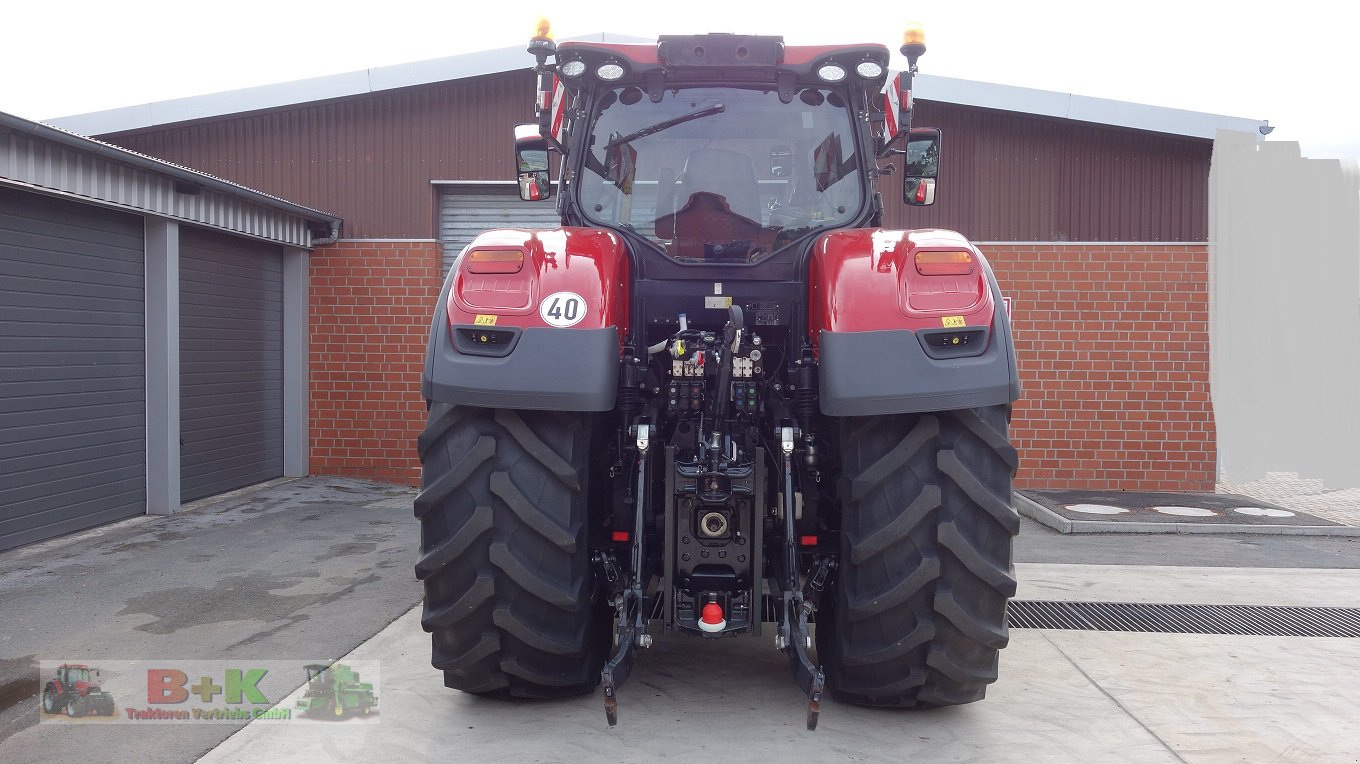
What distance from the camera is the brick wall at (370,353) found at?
10.6 meters

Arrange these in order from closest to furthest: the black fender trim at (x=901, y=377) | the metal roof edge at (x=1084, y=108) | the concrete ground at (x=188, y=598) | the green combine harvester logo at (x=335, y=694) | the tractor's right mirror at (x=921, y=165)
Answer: the black fender trim at (x=901, y=377) → the concrete ground at (x=188, y=598) → the green combine harvester logo at (x=335, y=694) → the tractor's right mirror at (x=921, y=165) → the metal roof edge at (x=1084, y=108)

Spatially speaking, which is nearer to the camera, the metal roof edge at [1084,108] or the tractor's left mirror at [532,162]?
the tractor's left mirror at [532,162]

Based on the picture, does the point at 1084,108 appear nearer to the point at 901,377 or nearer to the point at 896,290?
the point at 896,290

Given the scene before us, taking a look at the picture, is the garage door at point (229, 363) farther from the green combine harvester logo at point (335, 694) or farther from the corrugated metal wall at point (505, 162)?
the green combine harvester logo at point (335, 694)

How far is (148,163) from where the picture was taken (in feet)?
25.3

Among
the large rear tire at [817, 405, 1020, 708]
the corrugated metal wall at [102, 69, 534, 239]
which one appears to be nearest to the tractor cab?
the large rear tire at [817, 405, 1020, 708]

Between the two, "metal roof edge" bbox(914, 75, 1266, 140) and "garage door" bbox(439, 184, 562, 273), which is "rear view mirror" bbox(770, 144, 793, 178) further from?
"garage door" bbox(439, 184, 562, 273)

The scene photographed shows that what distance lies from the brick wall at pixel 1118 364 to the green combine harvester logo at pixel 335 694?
26.0 feet

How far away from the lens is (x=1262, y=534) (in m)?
8.41

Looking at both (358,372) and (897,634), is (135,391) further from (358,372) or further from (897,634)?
(897,634)

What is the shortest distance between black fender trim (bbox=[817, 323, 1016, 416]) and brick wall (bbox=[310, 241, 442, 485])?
25.8ft

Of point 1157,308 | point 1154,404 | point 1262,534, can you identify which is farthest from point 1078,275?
point 1262,534

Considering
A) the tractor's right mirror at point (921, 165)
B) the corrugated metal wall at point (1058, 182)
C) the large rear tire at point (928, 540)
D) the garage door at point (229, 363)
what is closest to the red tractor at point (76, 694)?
the large rear tire at point (928, 540)

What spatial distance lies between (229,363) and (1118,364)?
8.99 meters
